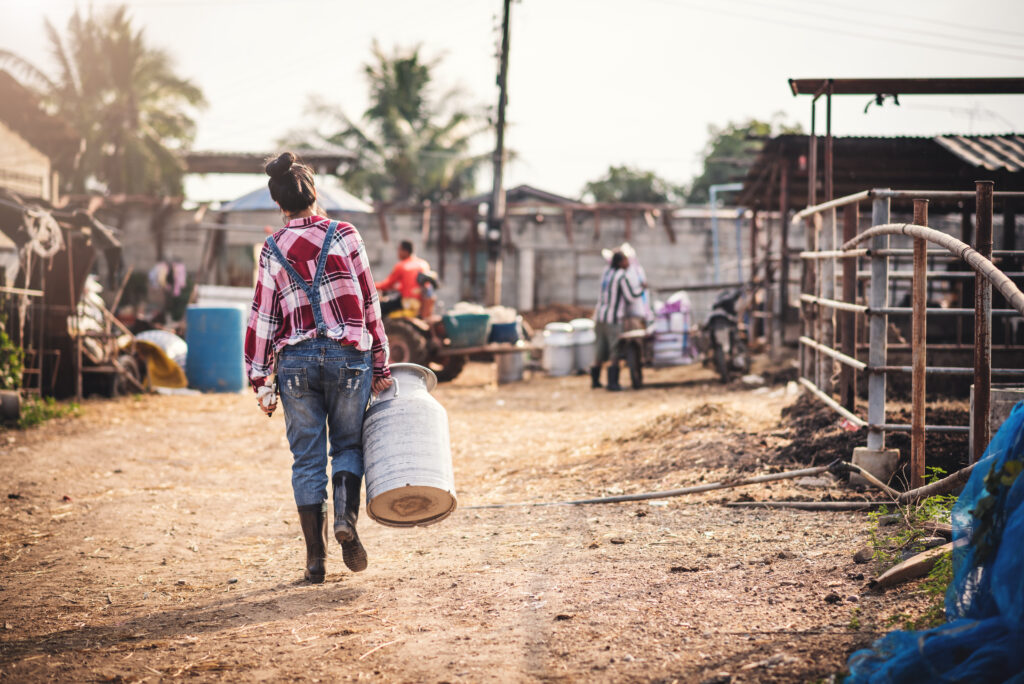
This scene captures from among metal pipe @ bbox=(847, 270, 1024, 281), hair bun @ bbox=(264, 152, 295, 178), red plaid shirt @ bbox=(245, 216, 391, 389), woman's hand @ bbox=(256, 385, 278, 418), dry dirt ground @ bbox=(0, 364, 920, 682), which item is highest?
hair bun @ bbox=(264, 152, 295, 178)

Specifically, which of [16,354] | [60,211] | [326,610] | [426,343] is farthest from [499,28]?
[326,610]

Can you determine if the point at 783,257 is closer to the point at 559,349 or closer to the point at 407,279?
A: the point at 559,349

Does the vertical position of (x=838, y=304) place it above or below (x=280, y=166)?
below

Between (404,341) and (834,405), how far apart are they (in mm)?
7918

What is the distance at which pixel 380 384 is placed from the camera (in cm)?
423

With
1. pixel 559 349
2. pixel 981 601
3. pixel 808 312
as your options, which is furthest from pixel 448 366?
pixel 981 601

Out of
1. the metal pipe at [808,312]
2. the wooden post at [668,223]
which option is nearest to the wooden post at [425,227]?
the wooden post at [668,223]

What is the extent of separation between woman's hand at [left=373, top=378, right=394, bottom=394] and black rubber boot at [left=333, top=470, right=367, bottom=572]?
38 cm

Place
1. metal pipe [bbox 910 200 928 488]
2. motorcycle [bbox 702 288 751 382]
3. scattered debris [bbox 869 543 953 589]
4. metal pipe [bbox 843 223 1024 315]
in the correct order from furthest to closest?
motorcycle [bbox 702 288 751 382], metal pipe [bbox 910 200 928 488], scattered debris [bbox 869 543 953 589], metal pipe [bbox 843 223 1024 315]

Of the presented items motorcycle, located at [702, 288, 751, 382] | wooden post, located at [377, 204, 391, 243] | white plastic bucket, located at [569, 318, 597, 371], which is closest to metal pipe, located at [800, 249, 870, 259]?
motorcycle, located at [702, 288, 751, 382]

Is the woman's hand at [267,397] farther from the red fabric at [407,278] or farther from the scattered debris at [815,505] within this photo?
the red fabric at [407,278]

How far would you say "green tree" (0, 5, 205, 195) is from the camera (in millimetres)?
32531

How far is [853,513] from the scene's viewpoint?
5.07 m

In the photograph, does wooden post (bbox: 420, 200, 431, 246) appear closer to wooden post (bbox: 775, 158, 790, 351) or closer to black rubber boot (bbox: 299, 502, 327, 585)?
wooden post (bbox: 775, 158, 790, 351)
